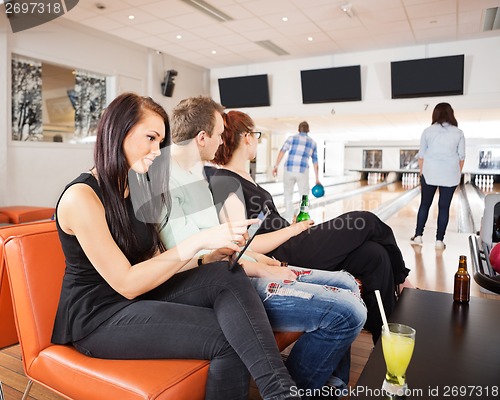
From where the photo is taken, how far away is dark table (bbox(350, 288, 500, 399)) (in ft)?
2.78

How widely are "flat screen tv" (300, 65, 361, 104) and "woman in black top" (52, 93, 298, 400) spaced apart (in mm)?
5463

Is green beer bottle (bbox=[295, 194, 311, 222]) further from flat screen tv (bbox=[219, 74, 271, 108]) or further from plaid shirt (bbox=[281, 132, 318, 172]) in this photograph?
flat screen tv (bbox=[219, 74, 271, 108])

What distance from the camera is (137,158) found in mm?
1167

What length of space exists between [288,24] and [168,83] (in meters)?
2.18

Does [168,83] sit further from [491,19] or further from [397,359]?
[397,359]

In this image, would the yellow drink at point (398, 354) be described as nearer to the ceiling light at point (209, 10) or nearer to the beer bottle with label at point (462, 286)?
the beer bottle with label at point (462, 286)

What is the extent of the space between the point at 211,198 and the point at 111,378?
27.7 inches

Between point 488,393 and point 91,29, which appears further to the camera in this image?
point 91,29

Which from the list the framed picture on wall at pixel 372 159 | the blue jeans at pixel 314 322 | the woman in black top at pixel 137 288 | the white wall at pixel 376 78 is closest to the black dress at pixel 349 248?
the blue jeans at pixel 314 322

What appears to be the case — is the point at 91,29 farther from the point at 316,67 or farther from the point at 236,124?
the point at 236,124

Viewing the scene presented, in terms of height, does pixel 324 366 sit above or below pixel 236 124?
below

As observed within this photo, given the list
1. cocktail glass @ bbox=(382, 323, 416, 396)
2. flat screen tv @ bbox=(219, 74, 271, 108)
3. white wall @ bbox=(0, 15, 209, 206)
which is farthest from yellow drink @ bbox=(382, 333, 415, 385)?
flat screen tv @ bbox=(219, 74, 271, 108)

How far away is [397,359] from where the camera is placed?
2.79 feet

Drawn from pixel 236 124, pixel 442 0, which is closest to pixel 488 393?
pixel 236 124
